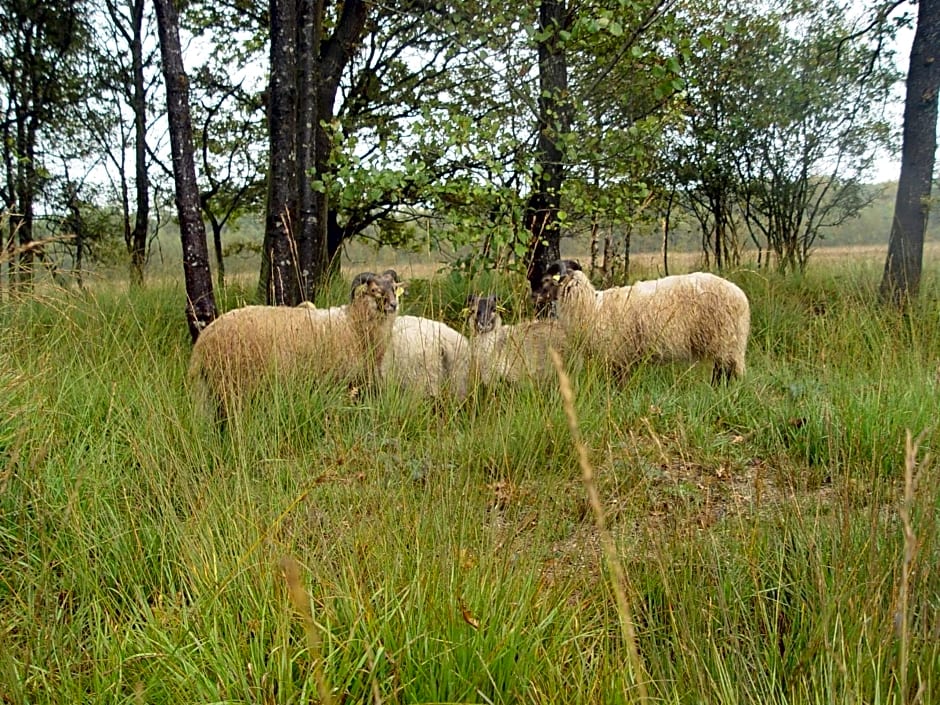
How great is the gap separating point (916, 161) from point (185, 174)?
290 inches

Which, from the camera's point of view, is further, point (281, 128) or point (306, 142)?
point (306, 142)

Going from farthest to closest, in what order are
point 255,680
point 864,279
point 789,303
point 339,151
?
point 864,279
point 789,303
point 339,151
point 255,680

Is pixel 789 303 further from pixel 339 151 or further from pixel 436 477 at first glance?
pixel 436 477

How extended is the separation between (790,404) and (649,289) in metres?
1.92

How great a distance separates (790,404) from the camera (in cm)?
406

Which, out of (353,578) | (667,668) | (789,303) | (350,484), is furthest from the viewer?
(789,303)

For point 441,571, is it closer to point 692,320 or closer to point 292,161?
point 692,320

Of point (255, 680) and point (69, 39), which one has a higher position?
point (69, 39)

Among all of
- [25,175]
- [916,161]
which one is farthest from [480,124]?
[25,175]

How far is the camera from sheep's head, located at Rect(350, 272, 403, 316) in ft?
15.4

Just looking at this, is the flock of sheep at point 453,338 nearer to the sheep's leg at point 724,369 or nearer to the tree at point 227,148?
the sheep's leg at point 724,369

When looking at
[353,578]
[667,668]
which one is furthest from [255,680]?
[667,668]

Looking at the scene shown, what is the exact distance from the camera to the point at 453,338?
16.3 ft

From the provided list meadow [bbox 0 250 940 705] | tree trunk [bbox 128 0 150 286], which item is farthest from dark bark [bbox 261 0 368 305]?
tree trunk [bbox 128 0 150 286]
